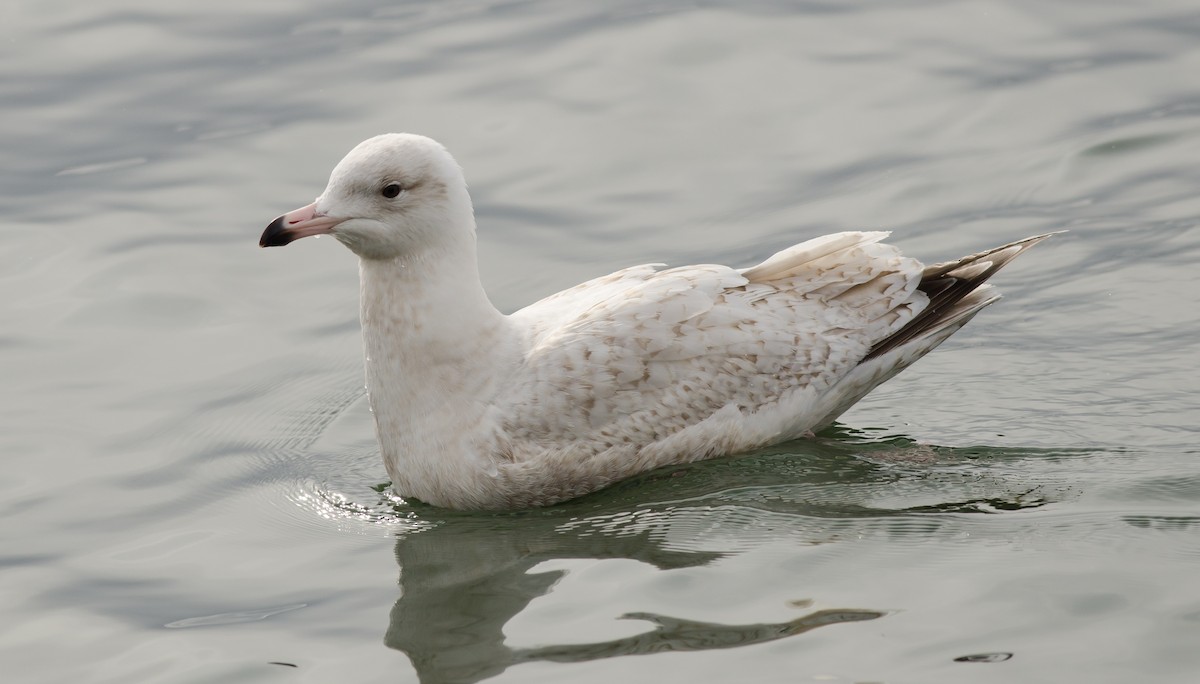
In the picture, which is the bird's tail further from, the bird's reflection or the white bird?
the bird's reflection

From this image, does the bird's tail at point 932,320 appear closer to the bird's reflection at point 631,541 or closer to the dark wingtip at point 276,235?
the bird's reflection at point 631,541

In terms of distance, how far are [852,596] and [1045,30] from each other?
7749mm

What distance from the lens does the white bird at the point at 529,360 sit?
7.78m

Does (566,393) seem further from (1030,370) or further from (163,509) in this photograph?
(1030,370)

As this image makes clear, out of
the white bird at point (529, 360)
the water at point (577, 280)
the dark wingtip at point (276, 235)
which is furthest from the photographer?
the white bird at point (529, 360)

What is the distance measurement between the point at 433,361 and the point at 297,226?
0.94 meters

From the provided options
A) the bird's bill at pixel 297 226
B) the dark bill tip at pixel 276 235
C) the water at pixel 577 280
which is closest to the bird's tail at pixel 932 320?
the water at pixel 577 280

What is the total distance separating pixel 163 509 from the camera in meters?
8.45

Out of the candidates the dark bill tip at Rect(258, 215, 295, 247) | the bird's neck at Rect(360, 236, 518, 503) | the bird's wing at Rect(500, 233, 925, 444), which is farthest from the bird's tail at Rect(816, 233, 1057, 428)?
the dark bill tip at Rect(258, 215, 295, 247)

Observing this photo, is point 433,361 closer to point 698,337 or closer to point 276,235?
point 276,235

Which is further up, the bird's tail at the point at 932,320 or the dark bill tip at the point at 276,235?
the dark bill tip at the point at 276,235

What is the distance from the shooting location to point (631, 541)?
7465 mm

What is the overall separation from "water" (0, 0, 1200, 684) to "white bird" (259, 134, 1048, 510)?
209mm

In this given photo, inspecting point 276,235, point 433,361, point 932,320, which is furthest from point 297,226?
point 932,320
